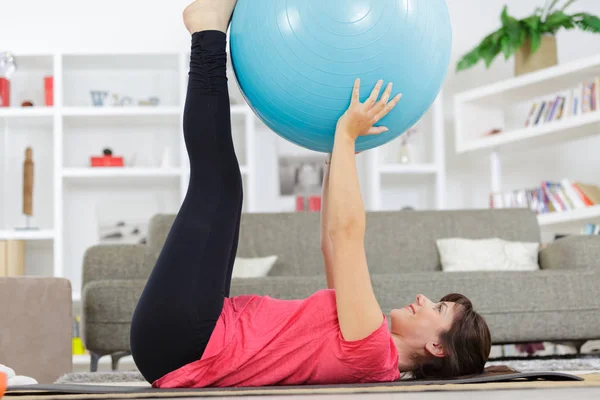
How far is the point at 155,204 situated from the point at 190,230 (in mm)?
4078

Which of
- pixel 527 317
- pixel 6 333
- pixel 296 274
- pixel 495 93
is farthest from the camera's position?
pixel 495 93

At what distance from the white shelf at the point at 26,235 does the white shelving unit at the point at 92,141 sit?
8 centimetres

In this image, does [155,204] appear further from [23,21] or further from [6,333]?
[6,333]

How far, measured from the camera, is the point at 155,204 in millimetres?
5512

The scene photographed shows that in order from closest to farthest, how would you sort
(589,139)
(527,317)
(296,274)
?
(527,317) < (296,274) < (589,139)

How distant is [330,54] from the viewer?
1.49 m

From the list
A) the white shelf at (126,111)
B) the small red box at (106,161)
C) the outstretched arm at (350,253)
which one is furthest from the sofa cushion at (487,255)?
the small red box at (106,161)

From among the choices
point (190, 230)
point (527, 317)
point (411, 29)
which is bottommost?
point (527, 317)

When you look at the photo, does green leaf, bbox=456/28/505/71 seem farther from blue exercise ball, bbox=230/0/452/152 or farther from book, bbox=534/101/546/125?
blue exercise ball, bbox=230/0/452/152

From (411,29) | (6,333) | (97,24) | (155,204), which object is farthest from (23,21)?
(411,29)

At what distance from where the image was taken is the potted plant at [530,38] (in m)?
4.79

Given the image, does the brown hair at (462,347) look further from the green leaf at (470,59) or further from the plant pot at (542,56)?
the plant pot at (542,56)

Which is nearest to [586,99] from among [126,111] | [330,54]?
[126,111]

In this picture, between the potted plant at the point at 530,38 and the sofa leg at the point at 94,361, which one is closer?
the sofa leg at the point at 94,361
